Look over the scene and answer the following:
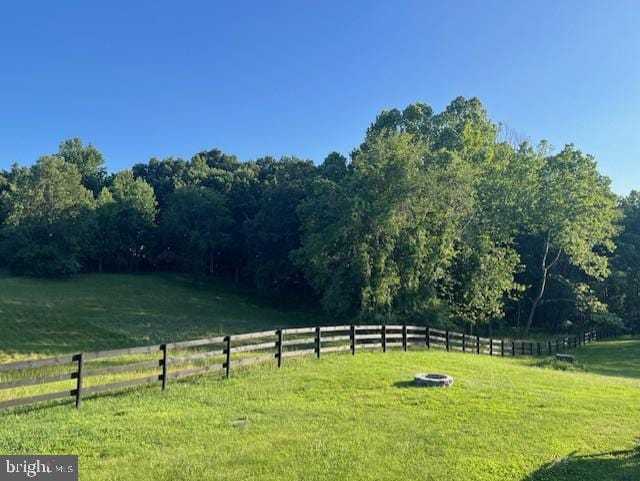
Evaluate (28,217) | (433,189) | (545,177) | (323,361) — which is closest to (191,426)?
(323,361)

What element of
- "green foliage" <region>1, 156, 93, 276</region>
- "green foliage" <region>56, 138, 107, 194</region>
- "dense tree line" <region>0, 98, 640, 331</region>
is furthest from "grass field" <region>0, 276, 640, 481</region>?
"green foliage" <region>56, 138, 107, 194</region>

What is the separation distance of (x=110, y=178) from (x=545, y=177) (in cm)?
6409

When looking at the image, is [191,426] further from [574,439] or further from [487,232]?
[487,232]

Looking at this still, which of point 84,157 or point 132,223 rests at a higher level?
point 84,157

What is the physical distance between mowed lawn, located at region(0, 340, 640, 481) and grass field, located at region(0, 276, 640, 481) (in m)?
0.02

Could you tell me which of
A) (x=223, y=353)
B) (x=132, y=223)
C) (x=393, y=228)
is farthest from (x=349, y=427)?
(x=132, y=223)

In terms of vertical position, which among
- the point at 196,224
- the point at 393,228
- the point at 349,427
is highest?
the point at 196,224

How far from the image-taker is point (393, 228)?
26266mm

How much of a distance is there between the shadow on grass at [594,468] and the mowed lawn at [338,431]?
0.02 metres

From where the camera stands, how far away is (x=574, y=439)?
271 inches

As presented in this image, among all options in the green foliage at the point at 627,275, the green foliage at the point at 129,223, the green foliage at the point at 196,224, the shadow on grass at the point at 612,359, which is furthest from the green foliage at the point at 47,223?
the green foliage at the point at 627,275

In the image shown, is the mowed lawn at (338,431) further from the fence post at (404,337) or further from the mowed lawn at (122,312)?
the mowed lawn at (122,312)

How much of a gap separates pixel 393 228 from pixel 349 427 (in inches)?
777

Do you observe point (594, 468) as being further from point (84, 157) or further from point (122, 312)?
point (84, 157)
